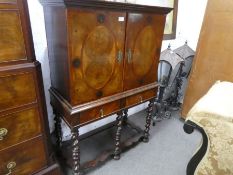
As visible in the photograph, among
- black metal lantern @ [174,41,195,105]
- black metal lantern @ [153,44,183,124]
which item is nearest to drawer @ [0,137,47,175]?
black metal lantern @ [153,44,183,124]

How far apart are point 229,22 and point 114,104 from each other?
61.4 inches

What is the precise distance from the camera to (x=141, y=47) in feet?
5.16

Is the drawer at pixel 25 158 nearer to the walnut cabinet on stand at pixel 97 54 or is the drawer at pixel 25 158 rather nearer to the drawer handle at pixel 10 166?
the drawer handle at pixel 10 166

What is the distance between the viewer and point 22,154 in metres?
1.24

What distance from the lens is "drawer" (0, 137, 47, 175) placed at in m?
1.17

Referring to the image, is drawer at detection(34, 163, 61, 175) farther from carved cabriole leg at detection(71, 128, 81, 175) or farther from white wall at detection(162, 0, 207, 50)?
white wall at detection(162, 0, 207, 50)

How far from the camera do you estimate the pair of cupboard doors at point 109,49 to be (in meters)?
1.18

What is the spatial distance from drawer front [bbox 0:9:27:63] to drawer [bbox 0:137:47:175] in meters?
0.58

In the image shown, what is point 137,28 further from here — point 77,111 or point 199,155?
point 199,155

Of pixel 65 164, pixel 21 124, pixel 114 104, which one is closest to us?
pixel 21 124

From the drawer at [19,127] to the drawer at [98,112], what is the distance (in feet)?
1.04

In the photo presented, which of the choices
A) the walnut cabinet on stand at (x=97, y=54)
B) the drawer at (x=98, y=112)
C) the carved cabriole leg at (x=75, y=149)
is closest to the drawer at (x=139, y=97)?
the walnut cabinet on stand at (x=97, y=54)

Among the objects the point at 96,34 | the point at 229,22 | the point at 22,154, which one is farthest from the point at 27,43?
the point at 229,22

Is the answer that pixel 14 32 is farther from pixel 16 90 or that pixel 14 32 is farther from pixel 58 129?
pixel 58 129
